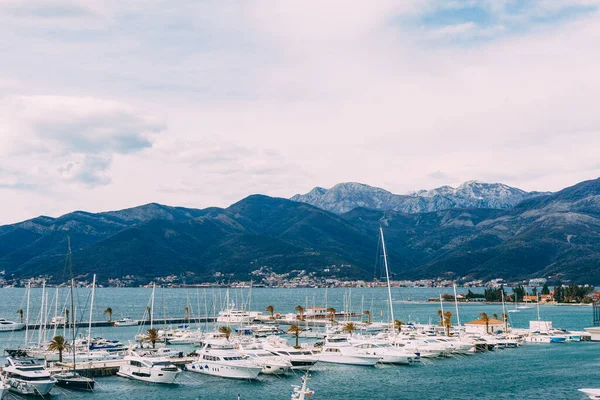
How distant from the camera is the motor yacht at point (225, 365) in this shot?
2660 inches

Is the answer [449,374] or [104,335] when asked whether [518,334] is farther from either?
[104,335]

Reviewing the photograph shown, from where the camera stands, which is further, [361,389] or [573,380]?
[573,380]

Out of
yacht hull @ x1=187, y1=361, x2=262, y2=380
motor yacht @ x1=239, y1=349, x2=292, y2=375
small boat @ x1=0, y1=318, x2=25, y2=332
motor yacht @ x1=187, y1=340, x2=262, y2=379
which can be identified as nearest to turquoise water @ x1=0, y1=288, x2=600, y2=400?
yacht hull @ x1=187, y1=361, x2=262, y2=380

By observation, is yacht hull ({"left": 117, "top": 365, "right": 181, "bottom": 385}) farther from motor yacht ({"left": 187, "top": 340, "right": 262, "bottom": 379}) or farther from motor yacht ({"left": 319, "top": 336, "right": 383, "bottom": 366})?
motor yacht ({"left": 319, "top": 336, "right": 383, "bottom": 366})

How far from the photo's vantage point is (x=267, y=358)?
71.8m

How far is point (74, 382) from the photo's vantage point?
61.5m

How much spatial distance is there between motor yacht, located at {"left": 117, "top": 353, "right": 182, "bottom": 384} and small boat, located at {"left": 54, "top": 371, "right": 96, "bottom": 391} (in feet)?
17.3

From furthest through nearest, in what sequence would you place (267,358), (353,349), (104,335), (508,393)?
(104,335)
(353,349)
(267,358)
(508,393)

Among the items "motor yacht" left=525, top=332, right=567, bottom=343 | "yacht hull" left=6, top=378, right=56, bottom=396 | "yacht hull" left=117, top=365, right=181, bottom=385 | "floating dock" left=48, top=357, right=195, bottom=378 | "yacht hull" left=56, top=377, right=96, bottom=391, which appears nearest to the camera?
"yacht hull" left=6, top=378, right=56, bottom=396

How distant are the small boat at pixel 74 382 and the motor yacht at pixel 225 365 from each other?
469 inches

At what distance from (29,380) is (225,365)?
749 inches

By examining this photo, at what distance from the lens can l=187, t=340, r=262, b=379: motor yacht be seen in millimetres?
67562

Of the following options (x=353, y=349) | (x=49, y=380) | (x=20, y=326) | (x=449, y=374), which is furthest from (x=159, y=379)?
(x=20, y=326)

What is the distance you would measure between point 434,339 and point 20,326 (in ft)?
Result: 291
